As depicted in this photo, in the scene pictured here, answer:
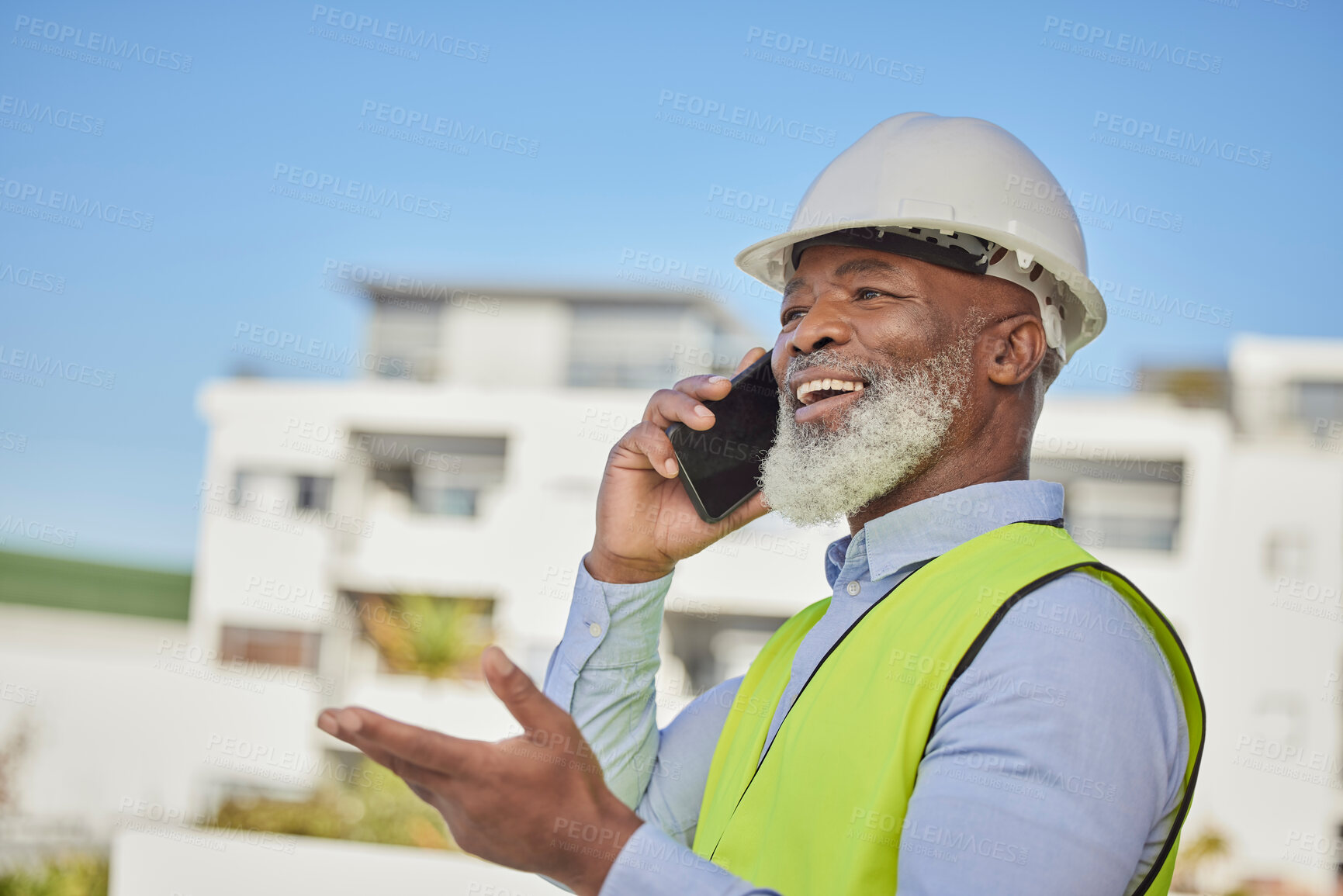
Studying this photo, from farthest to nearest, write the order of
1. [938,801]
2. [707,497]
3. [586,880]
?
[707,497] → [938,801] → [586,880]

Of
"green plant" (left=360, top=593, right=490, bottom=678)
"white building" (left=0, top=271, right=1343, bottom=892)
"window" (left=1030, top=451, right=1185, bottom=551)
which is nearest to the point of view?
"white building" (left=0, top=271, right=1343, bottom=892)

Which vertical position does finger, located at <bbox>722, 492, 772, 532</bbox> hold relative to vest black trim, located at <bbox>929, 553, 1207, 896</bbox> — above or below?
above

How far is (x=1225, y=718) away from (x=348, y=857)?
50.7 feet

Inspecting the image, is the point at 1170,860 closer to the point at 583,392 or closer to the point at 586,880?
the point at 586,880

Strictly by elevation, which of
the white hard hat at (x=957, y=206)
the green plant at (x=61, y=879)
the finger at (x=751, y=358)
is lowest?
the green plant at (x=61, y=879)

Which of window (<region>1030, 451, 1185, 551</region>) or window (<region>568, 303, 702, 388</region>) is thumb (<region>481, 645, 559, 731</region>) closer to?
window (<region>1030, 451, 1185, 551</region>)

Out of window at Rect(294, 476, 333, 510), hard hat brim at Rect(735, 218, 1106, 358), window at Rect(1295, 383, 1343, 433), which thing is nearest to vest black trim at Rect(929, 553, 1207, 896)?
hard hat brim at Rect(735, 218, 1106, 358)

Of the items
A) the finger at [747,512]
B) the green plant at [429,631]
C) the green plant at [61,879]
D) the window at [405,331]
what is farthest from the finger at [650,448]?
the window at [405,331]

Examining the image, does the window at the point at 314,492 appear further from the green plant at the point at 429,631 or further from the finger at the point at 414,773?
the finger at the point at 414,773

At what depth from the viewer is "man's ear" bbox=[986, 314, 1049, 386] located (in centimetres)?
224

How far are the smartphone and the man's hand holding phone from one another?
0.02 meters

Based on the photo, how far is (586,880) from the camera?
1.39 m

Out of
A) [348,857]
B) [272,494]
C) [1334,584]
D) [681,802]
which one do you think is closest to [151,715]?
[272,494]

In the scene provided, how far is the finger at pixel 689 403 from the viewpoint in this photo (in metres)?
2.42
